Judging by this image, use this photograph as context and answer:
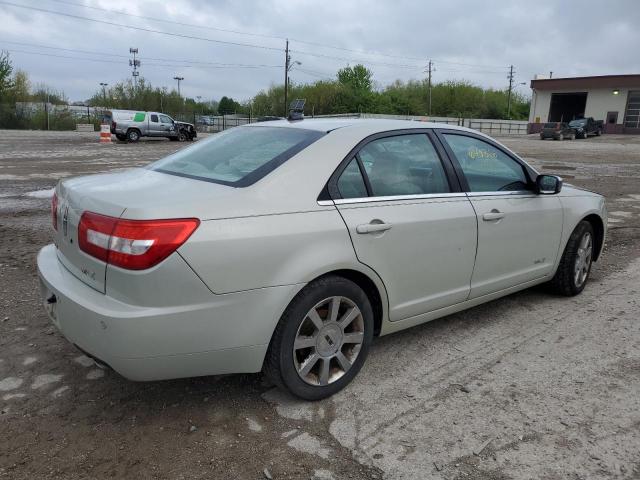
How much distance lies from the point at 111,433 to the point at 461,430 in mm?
1770

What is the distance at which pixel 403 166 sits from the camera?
342 centimetres

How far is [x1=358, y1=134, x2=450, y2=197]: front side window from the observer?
3.22m

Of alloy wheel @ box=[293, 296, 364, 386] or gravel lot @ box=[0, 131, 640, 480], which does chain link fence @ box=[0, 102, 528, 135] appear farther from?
alloy wheel @ box=[293, 296, 364, 386]

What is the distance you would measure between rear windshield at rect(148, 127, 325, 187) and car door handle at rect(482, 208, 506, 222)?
4.36ft

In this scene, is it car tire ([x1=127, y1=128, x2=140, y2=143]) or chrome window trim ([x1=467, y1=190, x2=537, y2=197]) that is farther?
car tire ([x1=127, y1=128, x2=140, y2=143])

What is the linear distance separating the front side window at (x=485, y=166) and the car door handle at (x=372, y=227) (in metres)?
0.96

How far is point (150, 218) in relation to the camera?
2396mm

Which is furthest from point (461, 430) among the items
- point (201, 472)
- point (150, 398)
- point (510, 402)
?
point (150, 398)

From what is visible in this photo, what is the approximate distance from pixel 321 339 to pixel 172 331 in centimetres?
85

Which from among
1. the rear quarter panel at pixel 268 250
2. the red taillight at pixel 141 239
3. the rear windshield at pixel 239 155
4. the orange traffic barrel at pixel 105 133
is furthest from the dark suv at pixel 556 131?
the red taillight at pixel 141 239

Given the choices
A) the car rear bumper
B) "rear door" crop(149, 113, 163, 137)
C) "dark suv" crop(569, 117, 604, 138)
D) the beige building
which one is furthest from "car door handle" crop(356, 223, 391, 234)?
the beige building

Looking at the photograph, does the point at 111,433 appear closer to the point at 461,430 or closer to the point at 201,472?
the point at 201,472

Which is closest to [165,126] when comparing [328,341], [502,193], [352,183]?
[502,193]

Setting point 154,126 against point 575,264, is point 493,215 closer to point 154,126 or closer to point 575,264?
point 575,264
